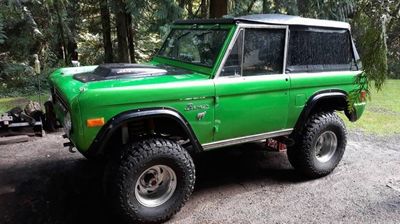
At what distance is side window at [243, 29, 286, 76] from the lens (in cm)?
394

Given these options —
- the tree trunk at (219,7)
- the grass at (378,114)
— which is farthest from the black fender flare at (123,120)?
the tree trunk at (219,7)

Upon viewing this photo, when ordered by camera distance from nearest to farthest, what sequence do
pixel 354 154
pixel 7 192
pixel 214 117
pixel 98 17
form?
1. pixel 214 117
2. pixel 7 192
3. pixel 354 154
4. pixel 98 17

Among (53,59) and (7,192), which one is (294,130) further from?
(53,59)

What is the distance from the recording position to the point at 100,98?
3145 millimetres

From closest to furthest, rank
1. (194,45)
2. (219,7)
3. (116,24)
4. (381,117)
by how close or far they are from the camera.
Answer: (194,45) < (381,117) < (219,7) < (116,24)

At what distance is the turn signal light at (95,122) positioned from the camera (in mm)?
3148

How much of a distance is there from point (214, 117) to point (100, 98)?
1.15 m

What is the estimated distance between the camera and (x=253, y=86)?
3900 mm

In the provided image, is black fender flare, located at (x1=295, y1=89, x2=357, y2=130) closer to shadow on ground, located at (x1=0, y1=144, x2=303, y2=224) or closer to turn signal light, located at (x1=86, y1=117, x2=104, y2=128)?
shadow on ground, located at (x1=0, y1=144, x2=303, y2=224)

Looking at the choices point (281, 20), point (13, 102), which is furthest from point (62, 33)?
point (281, 20)

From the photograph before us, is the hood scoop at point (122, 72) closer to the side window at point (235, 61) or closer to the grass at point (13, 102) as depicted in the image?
the side window at point (235, 61)

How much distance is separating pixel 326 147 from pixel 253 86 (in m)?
1.58

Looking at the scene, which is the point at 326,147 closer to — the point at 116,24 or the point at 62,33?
the point at 116,24

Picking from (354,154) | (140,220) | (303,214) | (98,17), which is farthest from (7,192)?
(98,17)
